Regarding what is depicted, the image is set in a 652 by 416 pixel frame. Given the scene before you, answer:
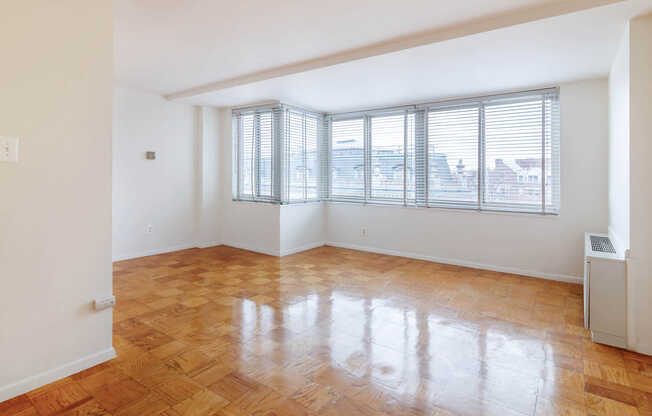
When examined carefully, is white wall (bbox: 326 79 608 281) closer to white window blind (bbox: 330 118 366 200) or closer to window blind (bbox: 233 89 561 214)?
window blind (bbox: 233 89 561 214)

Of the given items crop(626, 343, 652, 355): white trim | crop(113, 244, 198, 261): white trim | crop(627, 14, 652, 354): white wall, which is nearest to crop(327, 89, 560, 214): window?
crop(627, 14, 652, 354): white wall

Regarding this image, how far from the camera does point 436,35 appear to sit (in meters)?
3.02

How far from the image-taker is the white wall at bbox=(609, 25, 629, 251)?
8.86 feet

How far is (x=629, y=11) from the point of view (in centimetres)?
247

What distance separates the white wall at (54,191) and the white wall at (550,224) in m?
4.17

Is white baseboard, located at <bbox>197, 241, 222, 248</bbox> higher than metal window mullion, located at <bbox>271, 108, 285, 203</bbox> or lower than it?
lower

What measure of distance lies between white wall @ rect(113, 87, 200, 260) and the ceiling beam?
68.7 inches

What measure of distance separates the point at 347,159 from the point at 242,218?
2.04 m

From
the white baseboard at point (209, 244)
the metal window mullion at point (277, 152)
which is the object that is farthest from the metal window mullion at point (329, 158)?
the white baseboard at point (209, 244)

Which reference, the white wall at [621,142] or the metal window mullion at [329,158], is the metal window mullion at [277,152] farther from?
the white wall at [621,142]

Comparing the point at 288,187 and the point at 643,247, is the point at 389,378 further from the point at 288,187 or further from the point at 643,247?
the point at 288,187

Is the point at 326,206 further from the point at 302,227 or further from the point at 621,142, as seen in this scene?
the point at 621,142

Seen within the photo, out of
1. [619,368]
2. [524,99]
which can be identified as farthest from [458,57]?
[619,368]

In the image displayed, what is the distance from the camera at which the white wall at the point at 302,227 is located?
5.64 metres
